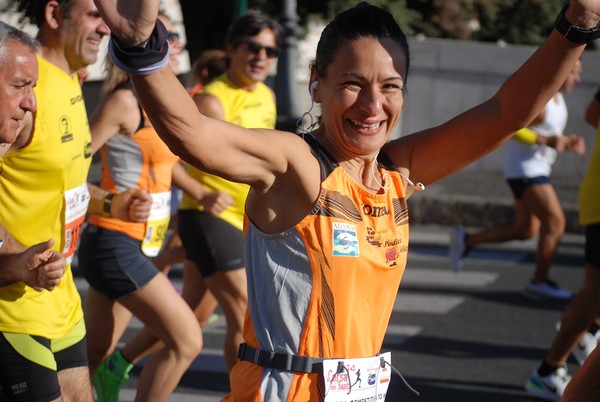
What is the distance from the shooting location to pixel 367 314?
2857mm

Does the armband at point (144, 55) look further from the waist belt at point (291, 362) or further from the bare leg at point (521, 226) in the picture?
the bare leg at point (521, 226)

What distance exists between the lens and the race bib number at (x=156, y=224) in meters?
5.17

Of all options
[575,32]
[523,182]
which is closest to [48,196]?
[575,32]

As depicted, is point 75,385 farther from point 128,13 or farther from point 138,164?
point 128,13

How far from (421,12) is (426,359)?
1765 cm

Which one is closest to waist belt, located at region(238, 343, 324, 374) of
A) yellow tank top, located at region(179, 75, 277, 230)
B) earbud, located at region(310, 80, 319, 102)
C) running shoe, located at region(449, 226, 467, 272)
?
earbud, located at region(310, 80, 319, 102)

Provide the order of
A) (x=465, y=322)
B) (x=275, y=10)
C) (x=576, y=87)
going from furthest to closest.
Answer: (x=275, y=10), (x=576, y=87), (x=465, y=322)

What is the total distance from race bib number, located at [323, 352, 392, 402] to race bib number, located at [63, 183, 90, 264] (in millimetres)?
1408

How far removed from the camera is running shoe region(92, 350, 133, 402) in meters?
5.22

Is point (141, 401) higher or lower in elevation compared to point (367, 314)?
lower

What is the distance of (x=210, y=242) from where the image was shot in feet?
18.5

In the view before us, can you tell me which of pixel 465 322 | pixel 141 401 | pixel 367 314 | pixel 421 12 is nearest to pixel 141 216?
pixel 141 401

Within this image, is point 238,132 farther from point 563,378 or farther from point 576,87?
point 576,87

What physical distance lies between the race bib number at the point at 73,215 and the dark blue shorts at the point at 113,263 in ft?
2.88
